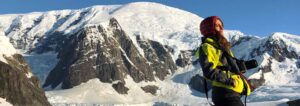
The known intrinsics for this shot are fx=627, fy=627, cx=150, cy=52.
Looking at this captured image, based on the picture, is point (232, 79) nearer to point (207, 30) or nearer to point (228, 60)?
point (228, 60)

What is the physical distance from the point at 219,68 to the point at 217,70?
0.47ft

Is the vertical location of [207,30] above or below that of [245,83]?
above

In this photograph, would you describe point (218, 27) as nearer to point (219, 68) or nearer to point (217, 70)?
point (219, 68)

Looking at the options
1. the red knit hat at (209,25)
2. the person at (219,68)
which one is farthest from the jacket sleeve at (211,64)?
the red knit hat at (209,25)

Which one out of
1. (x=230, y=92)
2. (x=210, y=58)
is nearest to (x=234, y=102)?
(x=230, y=92)

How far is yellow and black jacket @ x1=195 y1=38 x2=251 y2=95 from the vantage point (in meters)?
10.2

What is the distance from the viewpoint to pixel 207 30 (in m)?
10.9

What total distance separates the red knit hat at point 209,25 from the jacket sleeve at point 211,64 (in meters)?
0.33

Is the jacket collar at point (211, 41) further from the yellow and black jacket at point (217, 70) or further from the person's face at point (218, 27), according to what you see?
the person's face at point (218, 27)

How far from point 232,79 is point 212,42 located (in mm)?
855

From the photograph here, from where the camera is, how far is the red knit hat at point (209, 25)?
35.4 feet

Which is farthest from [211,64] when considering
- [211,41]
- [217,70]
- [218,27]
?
[218,27]

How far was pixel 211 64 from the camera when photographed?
34.0 feet

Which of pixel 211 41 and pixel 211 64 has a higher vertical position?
pixel 211 41
